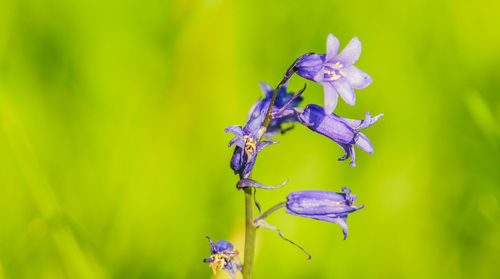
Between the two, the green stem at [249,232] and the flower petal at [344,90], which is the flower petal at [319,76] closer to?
the flower petal at [344,90]

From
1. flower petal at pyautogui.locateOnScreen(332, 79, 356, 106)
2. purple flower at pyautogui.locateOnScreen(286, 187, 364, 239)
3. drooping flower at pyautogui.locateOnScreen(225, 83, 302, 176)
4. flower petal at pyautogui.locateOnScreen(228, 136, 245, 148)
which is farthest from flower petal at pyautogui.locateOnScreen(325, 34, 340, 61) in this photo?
purple flower at pyautogui.locateOnScreen(286, 187, 364, 239)

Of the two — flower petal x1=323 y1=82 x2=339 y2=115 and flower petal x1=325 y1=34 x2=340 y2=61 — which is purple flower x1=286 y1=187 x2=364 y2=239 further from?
flower petal x1=325 y1=34 x2=340 y2=61

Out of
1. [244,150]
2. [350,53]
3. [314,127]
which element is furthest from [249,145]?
[350,53]

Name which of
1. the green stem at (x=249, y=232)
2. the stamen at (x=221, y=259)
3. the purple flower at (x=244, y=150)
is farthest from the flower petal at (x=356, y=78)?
the stamen at (x=221, y=259)

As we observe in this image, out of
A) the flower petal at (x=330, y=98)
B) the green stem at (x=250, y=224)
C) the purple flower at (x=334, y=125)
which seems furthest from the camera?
the purple flower at (x=334, y=125)

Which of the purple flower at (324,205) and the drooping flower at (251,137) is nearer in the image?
the drooping flower at (251,137)

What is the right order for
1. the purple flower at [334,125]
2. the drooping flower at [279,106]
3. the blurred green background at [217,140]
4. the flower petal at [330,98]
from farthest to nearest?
the blurred green background at [217,140] < the drooping flower at [279,106] < the purple flower at [334,125] < the flower petal at [330,98]
